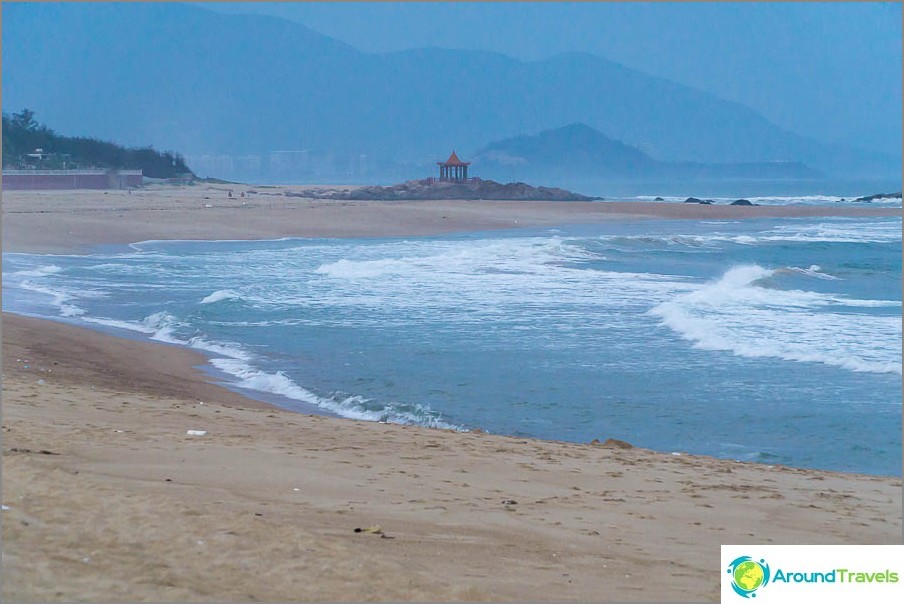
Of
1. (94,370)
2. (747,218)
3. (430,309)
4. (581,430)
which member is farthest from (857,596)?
(747,218)

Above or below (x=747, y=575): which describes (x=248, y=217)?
above

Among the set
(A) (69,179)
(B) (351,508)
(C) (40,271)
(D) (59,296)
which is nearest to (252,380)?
(B) (351,508)

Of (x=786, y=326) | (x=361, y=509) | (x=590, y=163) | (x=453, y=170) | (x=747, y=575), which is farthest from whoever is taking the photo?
(x=590, y=163)

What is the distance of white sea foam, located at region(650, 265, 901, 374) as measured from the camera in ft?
36.2

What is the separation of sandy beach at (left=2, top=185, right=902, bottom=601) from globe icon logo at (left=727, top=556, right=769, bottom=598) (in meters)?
0.18

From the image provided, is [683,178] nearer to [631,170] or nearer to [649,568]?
[631,170]

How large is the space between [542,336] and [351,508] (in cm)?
788

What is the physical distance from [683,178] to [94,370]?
124577 millimetres

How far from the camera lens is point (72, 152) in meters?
63.8

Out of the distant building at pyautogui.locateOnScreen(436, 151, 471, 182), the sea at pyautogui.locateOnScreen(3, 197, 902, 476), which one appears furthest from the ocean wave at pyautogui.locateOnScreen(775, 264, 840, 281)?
the distant building at pyautogui.locateOnScreen(436, 151, 471, 182)

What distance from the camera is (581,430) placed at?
27.1 feet

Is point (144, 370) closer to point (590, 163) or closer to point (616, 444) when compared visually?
point (616, 444)

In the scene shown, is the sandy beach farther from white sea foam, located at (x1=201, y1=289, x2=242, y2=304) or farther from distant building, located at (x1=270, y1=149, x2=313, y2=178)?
distant building, located at (x1=270, y1=149, x2=313, y2=178)

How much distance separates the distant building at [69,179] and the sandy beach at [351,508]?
4682cm
